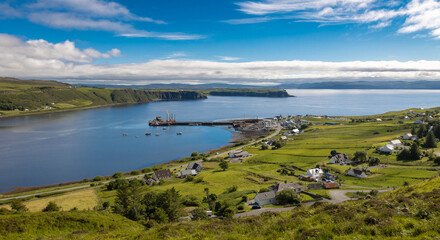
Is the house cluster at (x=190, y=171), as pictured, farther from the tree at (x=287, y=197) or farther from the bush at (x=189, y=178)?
the tree at (x=287, y=197)

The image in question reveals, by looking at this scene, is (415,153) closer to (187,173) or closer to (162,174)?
(187,173)

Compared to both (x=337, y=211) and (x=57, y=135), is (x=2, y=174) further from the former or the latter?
(x=337, y=211)

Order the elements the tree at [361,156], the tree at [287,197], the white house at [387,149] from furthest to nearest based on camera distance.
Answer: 1. the white house at [387,149]
2. the tree at [361,156]
3. the tree at [287,197]

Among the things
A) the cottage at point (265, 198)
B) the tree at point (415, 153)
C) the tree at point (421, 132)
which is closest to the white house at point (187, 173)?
the cottage at point (265, 198)

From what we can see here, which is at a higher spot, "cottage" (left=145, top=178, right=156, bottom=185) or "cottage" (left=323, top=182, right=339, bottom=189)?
"cottage" (left=323, top=182, right=339, bottom=189)

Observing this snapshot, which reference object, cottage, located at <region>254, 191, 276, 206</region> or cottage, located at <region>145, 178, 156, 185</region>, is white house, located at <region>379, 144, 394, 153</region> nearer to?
cottage, located at <region>254, 191, 276, 206</region>

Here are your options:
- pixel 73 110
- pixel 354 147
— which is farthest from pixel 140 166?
pixel 73 110

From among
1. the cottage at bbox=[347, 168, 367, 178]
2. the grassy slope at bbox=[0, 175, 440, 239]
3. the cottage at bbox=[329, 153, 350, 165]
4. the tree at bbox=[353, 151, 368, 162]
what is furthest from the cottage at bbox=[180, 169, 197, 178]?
the grassy slope at bbox=[0, 175, 440, 239]
